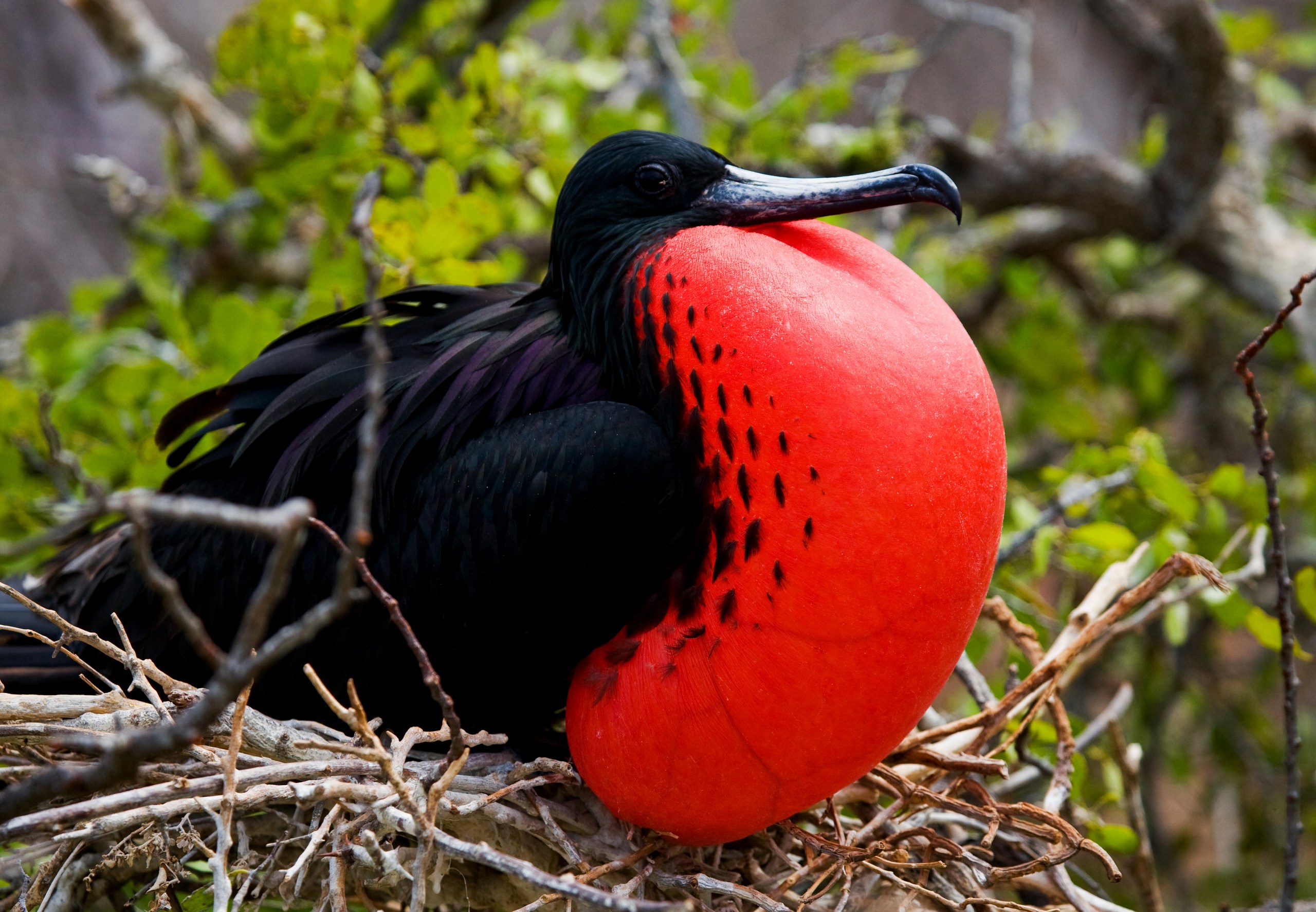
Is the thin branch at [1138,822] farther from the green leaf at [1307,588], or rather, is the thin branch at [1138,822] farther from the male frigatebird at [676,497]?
the male frigatebird at [676,497]

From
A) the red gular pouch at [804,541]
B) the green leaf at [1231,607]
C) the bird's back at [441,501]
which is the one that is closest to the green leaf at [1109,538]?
the green leaf at [1231,607]

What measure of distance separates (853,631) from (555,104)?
1423 millimetres

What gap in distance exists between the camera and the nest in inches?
45.8

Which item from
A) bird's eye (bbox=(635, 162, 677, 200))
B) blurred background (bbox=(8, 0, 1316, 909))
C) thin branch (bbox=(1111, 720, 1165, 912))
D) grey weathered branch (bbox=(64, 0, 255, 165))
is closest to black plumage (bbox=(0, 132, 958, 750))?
bird's eye (bbox=(635, 162, 677, 200))

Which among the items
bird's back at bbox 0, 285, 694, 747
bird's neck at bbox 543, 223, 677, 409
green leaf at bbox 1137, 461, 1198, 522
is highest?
bird's neck at bbox 543, 223, 677, 409

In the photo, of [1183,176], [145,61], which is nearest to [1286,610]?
[1183,176]

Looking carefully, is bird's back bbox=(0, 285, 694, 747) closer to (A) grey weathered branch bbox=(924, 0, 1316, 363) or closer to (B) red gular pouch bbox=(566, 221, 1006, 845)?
(B) red gular pouch bbox=(566, 221, 1006, 845)

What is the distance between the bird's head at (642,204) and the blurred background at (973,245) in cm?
39

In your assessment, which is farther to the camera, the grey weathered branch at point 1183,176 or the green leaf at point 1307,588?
the grey weathered branch at point 1183,176

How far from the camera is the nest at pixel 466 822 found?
116 centimetres

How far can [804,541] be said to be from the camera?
1209 mm

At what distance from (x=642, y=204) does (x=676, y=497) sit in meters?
0.40

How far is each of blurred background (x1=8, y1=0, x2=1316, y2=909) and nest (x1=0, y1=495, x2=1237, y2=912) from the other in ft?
0.81

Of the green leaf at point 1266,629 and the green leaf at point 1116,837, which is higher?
the green leaf at point 1266,629
